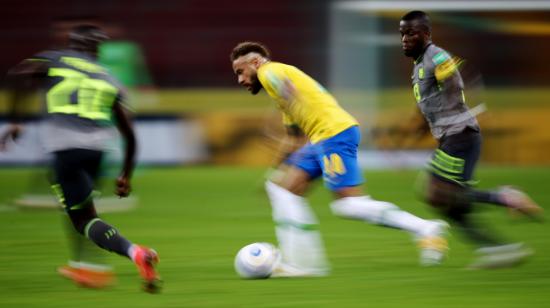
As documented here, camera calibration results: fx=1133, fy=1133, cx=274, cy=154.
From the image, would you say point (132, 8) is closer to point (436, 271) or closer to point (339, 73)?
point (339, 73)

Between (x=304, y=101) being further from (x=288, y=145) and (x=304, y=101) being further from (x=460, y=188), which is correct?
(x=460, y=188)

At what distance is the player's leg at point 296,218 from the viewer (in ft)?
24.4

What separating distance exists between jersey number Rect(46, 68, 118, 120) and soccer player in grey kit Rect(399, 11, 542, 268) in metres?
2.13

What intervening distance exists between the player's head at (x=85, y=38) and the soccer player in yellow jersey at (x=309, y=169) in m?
0.93

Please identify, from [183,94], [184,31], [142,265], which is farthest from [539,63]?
[142,265]

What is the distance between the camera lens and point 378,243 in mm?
9398

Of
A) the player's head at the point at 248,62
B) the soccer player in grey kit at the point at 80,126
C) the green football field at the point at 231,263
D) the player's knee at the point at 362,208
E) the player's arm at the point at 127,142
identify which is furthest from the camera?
the player's head at the point at 248,62

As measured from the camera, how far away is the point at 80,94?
695 centimetres

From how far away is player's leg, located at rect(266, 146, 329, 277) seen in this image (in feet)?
24.4

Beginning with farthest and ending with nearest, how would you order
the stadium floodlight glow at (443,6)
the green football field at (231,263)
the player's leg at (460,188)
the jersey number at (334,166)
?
the stadium floodlight glow at (443,6), the player's leg at (460,188), the jersey number at (334,166), the green football field at (231,263)

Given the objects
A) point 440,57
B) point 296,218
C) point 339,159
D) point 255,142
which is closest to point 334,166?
point 339,159

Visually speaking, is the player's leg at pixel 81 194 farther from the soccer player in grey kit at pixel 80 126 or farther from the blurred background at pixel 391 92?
the blurred background at pixel 391 92

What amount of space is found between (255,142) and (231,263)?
997 cm

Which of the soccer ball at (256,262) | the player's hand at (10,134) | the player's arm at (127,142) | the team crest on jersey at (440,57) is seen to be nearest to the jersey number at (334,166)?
the soccer ball at (256,262)
